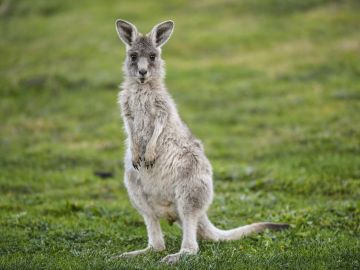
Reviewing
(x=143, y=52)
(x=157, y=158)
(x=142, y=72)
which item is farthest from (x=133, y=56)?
(x=157, y=158)

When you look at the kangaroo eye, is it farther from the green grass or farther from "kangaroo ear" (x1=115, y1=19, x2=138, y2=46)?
the green grass

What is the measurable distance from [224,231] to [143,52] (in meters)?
3.23

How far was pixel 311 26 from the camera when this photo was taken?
3269 cm

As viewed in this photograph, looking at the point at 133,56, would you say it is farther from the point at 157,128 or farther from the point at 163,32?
the point at 157,128

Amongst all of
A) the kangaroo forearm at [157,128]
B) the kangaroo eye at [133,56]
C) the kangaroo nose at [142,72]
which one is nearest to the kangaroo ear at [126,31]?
the kangaroo eye at [133,56]

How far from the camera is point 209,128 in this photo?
19938mm

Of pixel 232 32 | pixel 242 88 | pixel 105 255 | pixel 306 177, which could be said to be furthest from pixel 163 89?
pixel 232 32

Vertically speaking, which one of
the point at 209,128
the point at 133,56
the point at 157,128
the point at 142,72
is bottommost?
the point at 209,128

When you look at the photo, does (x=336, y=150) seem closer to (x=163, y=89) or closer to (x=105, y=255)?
(x=163, y=89)

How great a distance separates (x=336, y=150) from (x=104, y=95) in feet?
40.6

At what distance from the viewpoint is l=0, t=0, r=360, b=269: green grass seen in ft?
29.8

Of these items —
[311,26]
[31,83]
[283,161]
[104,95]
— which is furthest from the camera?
[311,26]

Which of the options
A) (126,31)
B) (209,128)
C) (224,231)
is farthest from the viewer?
(209,128)

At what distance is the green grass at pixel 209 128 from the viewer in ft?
29.8
